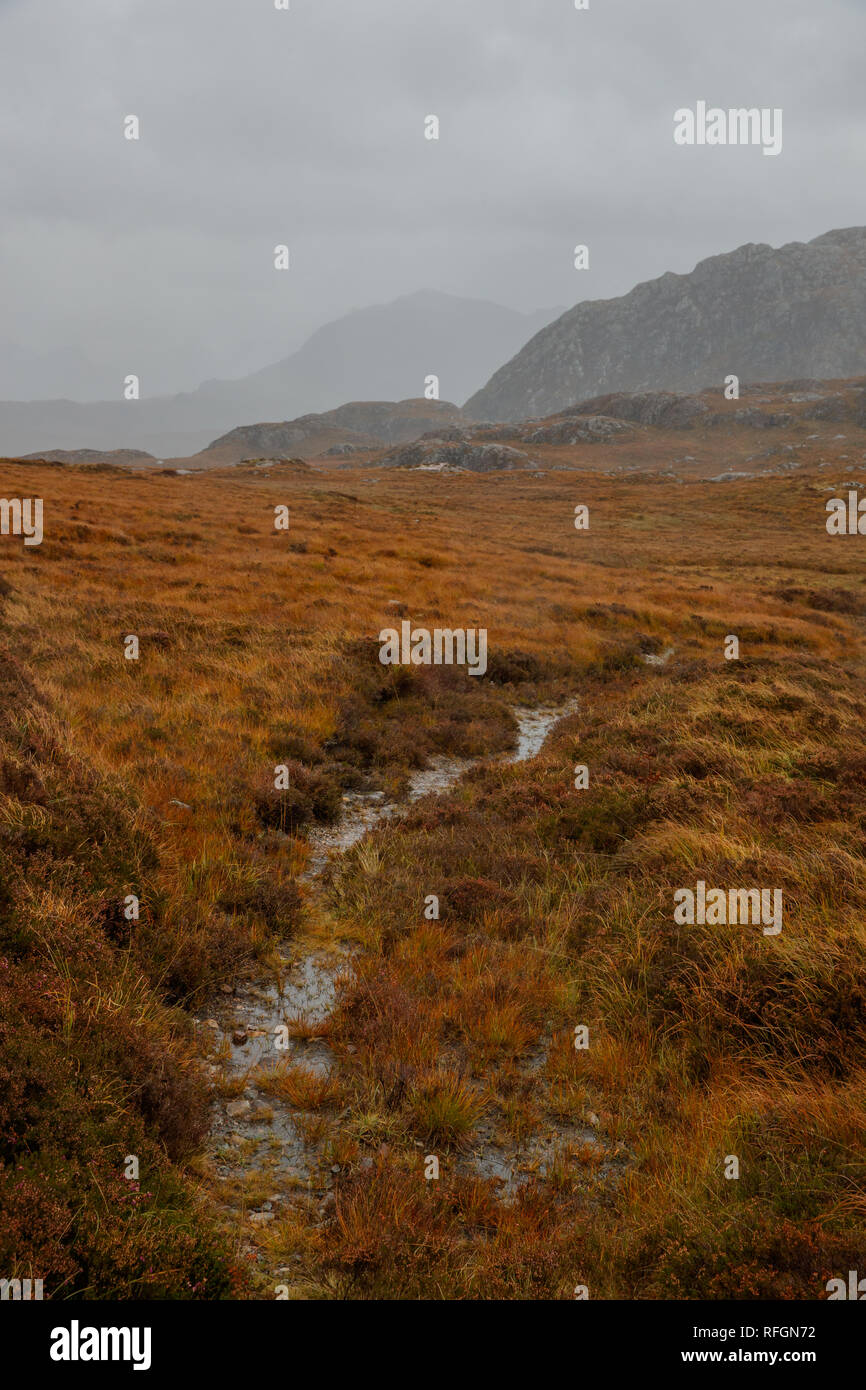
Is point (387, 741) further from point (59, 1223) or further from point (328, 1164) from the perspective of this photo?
point (59, 1223)

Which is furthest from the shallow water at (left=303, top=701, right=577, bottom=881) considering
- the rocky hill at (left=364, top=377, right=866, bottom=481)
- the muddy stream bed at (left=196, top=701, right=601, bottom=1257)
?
the rocky hill at (left=364, top=377, right=866, bottom=481)

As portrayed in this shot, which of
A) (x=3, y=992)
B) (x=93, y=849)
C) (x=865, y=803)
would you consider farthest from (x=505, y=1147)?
(x=865, y=803)

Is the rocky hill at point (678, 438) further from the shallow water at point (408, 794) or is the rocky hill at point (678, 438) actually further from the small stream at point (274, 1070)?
the small stream at point (274, 1070)

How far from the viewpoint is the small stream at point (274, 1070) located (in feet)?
13.4

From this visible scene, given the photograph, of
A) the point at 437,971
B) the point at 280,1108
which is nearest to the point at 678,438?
the point at 437,971

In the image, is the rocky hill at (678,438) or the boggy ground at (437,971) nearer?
the boggy ground at (437,971)

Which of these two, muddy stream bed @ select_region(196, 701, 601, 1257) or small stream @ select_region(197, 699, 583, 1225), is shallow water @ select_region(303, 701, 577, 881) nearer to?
small stream @ select_region(197, 699, 583, 1225)

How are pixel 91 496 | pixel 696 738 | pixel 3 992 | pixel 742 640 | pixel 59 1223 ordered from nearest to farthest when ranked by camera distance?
pixel 59 1223 → pixel 3 992 → pixel 696 738 → pixel 742 640 → pixel 91 496

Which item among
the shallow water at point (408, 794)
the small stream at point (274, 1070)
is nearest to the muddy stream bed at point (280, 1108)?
the small stream at point (274, 1070)

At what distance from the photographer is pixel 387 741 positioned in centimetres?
1225

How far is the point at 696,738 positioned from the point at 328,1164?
821cm

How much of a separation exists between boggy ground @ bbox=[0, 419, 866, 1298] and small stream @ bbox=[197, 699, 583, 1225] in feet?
0.32

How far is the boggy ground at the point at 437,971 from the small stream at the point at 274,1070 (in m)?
0.10

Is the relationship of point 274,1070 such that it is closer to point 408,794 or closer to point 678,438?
point 408,794
